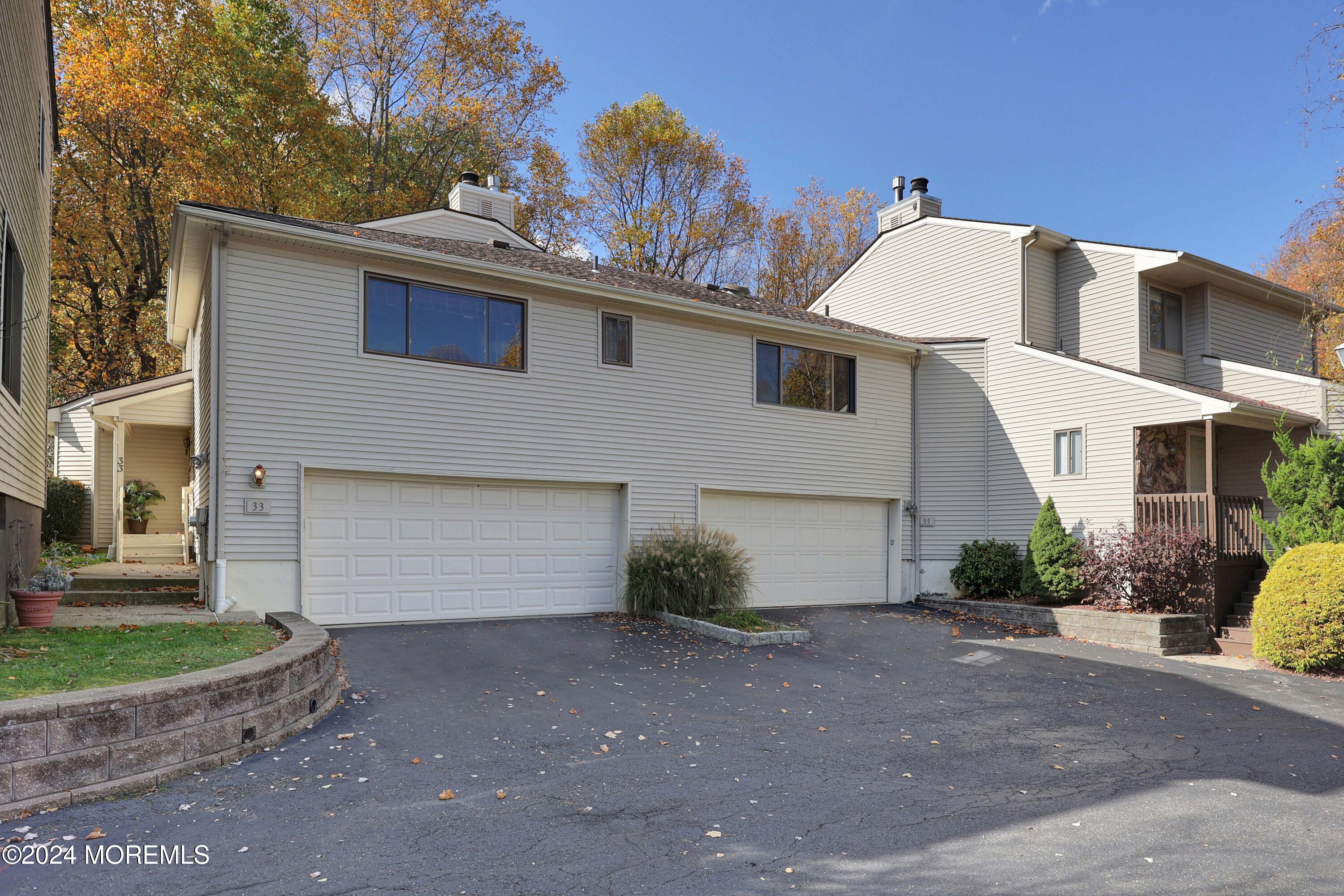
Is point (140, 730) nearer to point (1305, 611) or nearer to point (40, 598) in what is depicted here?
point (40, 598)

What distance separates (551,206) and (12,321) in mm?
19471

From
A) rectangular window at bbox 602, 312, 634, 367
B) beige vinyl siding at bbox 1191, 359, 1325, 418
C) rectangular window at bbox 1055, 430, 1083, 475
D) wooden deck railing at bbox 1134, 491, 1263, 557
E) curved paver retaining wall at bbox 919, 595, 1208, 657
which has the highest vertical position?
rectangular window at bbox 602, 312, 634, 367

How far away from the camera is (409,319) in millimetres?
10977

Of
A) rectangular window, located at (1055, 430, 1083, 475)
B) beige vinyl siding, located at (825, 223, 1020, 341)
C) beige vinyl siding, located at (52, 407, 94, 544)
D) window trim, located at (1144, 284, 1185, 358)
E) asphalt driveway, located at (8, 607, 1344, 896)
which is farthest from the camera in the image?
beige vinyl siding, located at (52, 407, 94, 544)

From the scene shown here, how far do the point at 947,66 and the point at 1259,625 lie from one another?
19768mm

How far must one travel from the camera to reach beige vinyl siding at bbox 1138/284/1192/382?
15.1 meters

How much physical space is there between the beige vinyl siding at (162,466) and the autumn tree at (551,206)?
12.8 m

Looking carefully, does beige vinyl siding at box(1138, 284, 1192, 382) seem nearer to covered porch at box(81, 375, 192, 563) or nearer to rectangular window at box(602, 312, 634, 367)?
rectangular window at box(602, 312, 634, 367)

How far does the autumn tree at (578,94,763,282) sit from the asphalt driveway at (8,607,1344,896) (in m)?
19.9

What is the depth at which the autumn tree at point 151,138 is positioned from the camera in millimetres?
20312

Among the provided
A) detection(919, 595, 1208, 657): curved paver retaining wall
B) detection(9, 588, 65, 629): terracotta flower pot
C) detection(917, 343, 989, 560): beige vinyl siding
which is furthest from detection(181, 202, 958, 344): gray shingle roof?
detection(919, 595, 1208, 657): curved paver retaining wall

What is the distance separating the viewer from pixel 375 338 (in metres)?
10.7

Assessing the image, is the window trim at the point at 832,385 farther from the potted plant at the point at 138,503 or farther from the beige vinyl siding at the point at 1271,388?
the potted plant at the point at 138,503

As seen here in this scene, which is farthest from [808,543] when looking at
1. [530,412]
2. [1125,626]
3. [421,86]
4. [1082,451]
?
[421,86]
